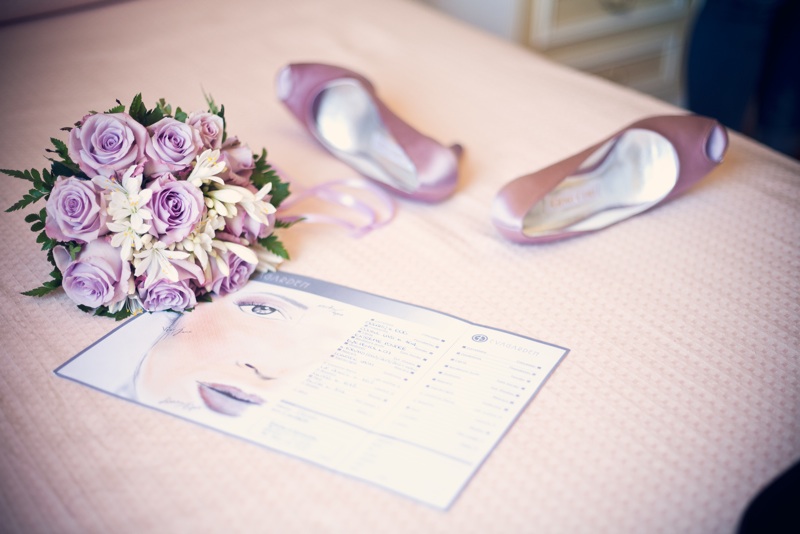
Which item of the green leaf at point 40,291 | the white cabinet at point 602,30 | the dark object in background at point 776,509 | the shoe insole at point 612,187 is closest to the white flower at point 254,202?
the green leaf at point 40,291

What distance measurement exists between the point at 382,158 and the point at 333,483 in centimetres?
61

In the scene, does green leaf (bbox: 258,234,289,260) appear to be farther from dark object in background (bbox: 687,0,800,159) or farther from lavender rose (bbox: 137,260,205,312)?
dark object in background (bbox: 687,0,800,159)

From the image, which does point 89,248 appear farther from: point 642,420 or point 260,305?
point 642,420

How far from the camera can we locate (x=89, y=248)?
0.73m

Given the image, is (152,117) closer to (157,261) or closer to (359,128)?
(157,261)

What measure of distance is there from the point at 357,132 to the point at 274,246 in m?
0.35

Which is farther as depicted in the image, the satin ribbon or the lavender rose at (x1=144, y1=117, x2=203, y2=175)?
the satin ribbon

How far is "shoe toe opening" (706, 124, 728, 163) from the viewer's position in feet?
3.10

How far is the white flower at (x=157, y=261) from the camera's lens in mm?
717

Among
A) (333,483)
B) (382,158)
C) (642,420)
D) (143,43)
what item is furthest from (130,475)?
(143,43)

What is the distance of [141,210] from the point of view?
2.28 ft

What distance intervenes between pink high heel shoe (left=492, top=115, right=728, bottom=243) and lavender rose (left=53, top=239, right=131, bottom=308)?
0.46m

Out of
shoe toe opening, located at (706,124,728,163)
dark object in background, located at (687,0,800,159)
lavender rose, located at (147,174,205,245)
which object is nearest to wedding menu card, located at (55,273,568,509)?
lavender rose, located at (147,174,205,245)

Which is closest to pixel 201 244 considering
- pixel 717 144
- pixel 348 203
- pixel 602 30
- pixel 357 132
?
pixel 348 203
